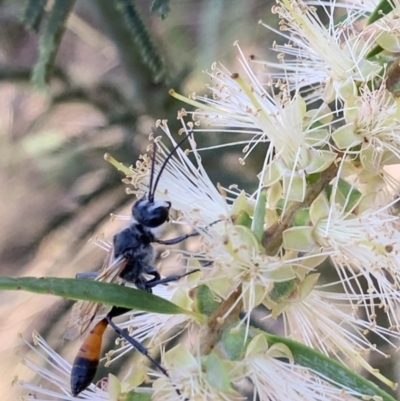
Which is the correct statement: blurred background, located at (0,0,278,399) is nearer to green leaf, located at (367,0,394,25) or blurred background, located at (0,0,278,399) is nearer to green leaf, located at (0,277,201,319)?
green leaf, located at (367,0,394,25)

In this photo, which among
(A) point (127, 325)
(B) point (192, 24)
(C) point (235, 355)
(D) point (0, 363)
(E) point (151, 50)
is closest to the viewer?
(C) point (235, 355)

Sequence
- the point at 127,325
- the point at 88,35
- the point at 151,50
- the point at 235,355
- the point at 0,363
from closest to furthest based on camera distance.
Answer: the point at 235,355, the point at 127,325, the point at 151,50, the point at 88,35, the point at 0,363

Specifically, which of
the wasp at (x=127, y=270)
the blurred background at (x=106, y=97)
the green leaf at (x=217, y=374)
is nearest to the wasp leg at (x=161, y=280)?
the wasp at (x=127, y=270)

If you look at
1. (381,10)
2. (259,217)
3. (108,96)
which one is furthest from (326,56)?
(108,96)

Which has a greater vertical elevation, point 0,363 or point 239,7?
point 239,7

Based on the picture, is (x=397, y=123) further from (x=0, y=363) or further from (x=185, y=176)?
(x=0, y=363)

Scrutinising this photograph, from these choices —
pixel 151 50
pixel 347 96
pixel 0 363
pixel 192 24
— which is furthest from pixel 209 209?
pixel 0 363

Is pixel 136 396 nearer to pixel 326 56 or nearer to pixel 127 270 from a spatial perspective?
pixel 127 270

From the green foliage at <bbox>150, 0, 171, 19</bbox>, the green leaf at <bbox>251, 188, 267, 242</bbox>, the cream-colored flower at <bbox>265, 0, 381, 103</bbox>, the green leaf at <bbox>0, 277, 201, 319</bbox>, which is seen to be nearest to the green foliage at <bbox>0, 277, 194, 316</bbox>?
the green leaf at <bbox>0, 277, 201, 319</bbox>

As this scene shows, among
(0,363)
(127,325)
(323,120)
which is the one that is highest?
(323,120)

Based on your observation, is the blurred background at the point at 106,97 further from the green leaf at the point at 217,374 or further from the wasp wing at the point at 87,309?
the green leaf at the point at 217,374
